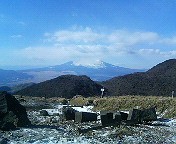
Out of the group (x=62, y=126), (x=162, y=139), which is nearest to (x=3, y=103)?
(x=62, y=126)

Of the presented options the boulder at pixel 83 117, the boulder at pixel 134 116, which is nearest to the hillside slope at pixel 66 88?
the boulder at pixel 83 117

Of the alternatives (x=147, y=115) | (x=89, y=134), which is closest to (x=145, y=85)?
(x=147, y=115)

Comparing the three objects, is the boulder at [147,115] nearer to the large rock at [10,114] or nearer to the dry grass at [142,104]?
the dry grass at [142,104]

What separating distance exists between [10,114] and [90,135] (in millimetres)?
5895

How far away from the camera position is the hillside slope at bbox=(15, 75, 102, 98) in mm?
85206

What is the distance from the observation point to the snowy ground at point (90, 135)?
65.5ft

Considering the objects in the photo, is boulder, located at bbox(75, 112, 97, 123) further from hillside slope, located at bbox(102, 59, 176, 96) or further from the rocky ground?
hillside slope, located at bbox(102, 59, 176, 96)

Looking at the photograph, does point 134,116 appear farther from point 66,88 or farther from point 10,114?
point 66,88

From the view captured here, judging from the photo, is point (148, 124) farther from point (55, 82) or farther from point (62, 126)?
point (55, 82)

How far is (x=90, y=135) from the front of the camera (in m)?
21.6

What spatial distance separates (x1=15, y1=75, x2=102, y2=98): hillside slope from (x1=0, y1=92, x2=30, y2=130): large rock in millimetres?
55975

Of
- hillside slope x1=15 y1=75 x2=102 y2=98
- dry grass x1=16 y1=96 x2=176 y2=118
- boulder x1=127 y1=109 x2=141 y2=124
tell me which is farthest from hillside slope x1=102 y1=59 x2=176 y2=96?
boulder x1=127 y1=109 x2=141 y2=124

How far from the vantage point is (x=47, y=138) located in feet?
66.6

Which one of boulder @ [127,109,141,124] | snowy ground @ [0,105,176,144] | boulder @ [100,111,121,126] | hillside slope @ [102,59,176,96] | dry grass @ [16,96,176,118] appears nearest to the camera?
snowy ground @ [0,105,176,144]
